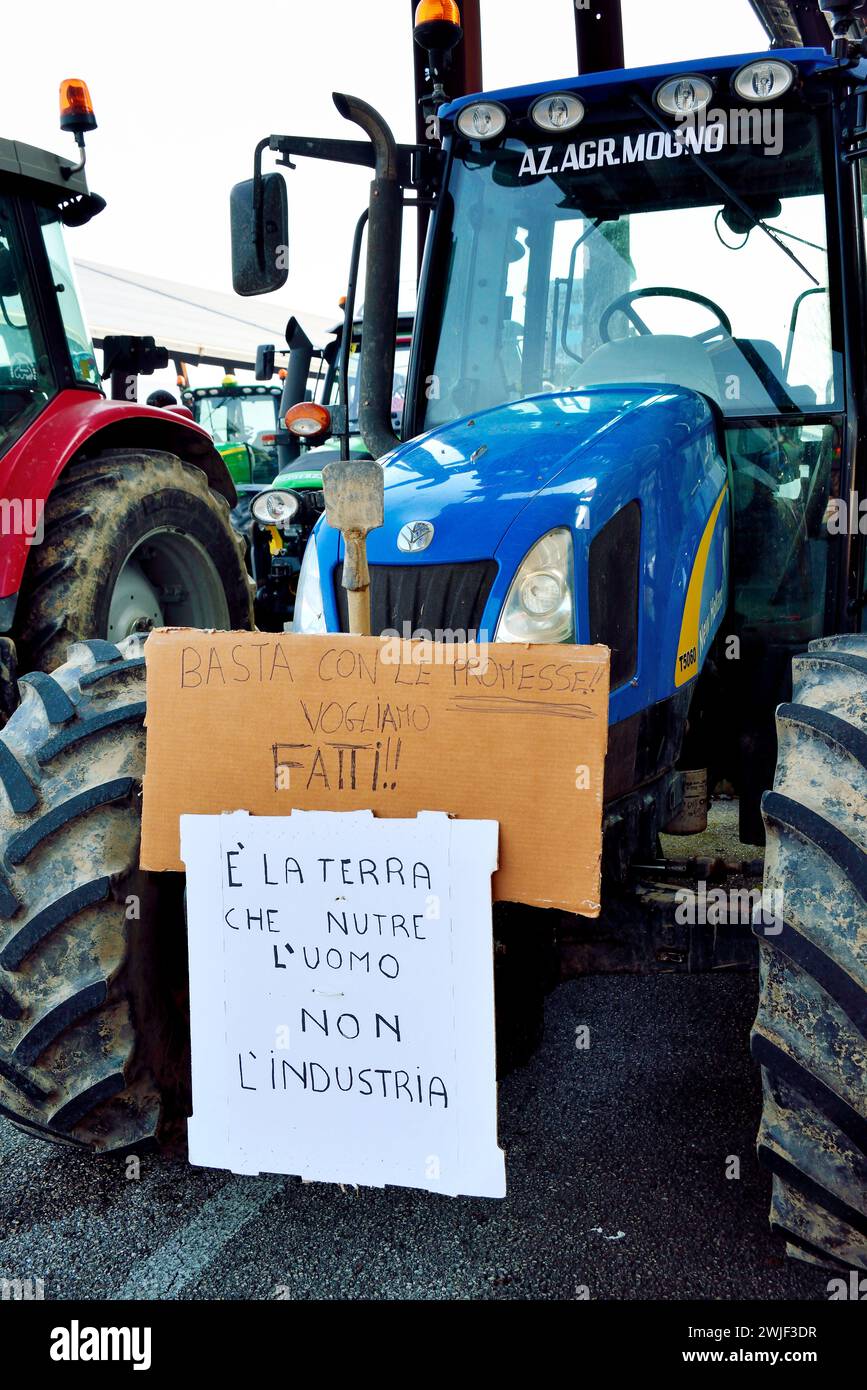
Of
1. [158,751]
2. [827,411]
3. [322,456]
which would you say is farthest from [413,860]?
[322,456]

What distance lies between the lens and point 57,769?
2066 mm

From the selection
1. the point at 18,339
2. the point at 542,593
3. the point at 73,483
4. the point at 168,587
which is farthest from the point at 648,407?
the point at 18,339

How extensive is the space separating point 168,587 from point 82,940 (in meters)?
2.80

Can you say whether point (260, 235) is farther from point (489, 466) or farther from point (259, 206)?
point (489, 466)

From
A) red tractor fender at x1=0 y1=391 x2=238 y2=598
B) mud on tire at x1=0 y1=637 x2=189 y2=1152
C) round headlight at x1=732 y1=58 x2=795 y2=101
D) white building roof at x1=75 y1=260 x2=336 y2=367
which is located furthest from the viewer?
white building roof at x1=75 y1=260 x2=336 y2=367

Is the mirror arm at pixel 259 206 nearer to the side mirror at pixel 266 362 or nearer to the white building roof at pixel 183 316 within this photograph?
the side mirror at pixel 266 362

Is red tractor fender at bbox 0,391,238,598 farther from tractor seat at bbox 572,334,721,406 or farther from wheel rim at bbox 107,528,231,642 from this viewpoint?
tractor seat at bbox 572,334,721,406

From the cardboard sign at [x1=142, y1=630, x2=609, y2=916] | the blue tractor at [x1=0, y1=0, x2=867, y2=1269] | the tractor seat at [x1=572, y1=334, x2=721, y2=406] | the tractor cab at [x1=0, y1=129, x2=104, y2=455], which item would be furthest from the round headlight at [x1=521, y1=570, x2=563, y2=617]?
the tractor cab at [x1=0, y1=129, x2=104, y2=455]

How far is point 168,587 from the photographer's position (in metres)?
4.61

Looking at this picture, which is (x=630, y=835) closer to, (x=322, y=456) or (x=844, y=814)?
(x=844, y=814)

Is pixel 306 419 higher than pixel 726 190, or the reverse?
pixel 726 190

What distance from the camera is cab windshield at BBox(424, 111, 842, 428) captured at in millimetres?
2842

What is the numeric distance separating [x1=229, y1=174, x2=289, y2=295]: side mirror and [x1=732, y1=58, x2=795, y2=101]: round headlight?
1107mm
